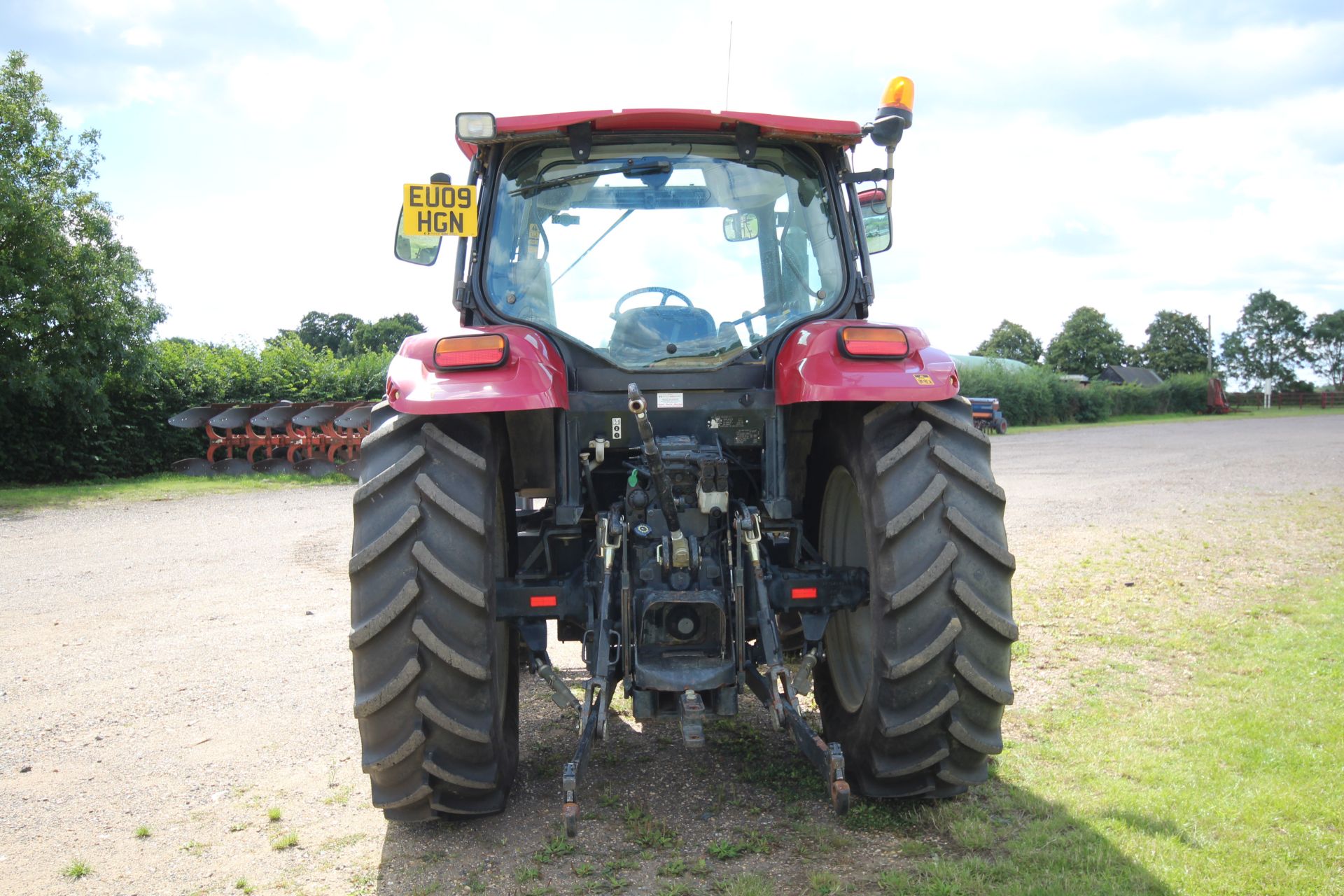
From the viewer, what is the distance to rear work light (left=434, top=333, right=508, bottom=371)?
127 inches

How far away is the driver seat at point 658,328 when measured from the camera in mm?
3844

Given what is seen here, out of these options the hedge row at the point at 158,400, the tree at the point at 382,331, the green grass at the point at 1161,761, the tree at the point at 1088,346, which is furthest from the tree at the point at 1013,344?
the green grass at the point at 1161,761

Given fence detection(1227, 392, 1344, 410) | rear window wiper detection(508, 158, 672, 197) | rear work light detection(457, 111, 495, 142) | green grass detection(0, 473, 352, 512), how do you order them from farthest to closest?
1. fence detection(1227, 392, 1344, 410)
2. green grass detection(0, 473, 352, 512)
3. rear window wiper detection(508, 158, 672, 197)
4. rear work light detection(457, 111, 495, 142)

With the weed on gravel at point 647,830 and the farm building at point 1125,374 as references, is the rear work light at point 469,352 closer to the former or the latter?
the weed on gravel at point 647,830

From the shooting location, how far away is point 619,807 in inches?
147

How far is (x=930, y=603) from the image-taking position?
3.18 metres

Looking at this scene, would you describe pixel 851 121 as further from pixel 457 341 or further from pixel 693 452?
pixel 457 341

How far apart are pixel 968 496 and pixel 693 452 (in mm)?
923

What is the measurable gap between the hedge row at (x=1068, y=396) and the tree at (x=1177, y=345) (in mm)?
32328

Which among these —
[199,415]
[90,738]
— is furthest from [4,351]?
[90,738]

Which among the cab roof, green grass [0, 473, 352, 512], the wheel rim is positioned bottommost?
green grass [0, 473, 352, 512]

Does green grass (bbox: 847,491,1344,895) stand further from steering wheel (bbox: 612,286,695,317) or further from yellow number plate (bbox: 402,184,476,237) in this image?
yellow number plate (bbox: 402,184,476,237)

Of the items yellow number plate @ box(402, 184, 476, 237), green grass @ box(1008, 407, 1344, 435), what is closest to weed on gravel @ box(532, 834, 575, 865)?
yellow number plate @ box(402, 184, 476, 237)

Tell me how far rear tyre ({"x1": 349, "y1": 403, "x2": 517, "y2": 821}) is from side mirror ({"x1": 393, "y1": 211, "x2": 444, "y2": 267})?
140 cm
